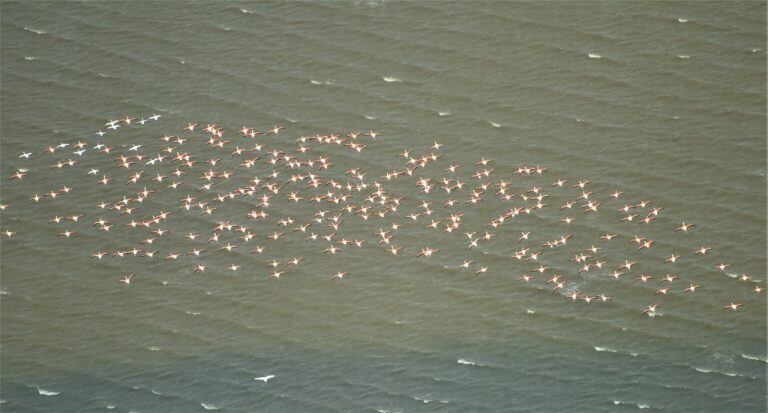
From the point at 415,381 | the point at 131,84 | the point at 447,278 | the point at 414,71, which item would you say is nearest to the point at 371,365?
the point at 415,381

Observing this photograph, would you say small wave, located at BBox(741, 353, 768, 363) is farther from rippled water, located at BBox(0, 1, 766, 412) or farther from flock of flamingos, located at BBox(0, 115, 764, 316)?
flock of flamingos, located at BBox(0, 115, 764, 316)

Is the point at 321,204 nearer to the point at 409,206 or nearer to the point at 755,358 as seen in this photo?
the point at 409,206

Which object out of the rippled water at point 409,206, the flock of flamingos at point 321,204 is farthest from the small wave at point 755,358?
the flock of flamingos at point 321,204

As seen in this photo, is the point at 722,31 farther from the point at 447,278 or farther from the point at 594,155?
the point at 447,278

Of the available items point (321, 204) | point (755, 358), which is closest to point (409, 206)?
point (321, 204)

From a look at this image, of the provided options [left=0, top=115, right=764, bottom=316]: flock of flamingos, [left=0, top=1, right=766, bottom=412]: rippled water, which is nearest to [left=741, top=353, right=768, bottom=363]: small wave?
[left=0, top=1, right=766, bottom=412]: rippled water

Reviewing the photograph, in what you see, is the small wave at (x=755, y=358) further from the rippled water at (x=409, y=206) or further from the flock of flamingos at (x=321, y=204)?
the flock of flamingos at (x=321, y=204)
